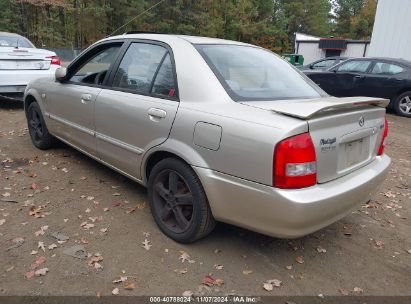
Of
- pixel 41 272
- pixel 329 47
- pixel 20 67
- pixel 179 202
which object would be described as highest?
pixel 329 47

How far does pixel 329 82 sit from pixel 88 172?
775 centimetres

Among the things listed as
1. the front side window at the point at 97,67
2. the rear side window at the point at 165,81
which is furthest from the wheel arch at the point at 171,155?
the front side window at the point at 97,67

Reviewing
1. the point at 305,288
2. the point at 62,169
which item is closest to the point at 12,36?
the point at 62,169

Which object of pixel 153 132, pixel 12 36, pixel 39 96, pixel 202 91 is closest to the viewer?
pixel 202 91

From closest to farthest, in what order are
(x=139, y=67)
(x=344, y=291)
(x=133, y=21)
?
(x=344, y=291) < (x=139, y=67) < (x=133, y=21)

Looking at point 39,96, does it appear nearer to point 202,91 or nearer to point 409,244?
point 202,91

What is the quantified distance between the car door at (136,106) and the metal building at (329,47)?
3008 centimetres

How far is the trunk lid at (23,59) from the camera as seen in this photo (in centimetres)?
696

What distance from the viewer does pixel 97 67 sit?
413cm

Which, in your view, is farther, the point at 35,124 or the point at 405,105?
the point at 405,105

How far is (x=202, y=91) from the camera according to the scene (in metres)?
2.84

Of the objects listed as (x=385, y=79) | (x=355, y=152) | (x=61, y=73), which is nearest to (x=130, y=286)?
(x=355, y=152)

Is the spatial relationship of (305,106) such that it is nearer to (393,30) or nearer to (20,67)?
(20,67)

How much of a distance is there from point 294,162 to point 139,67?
1.84m
